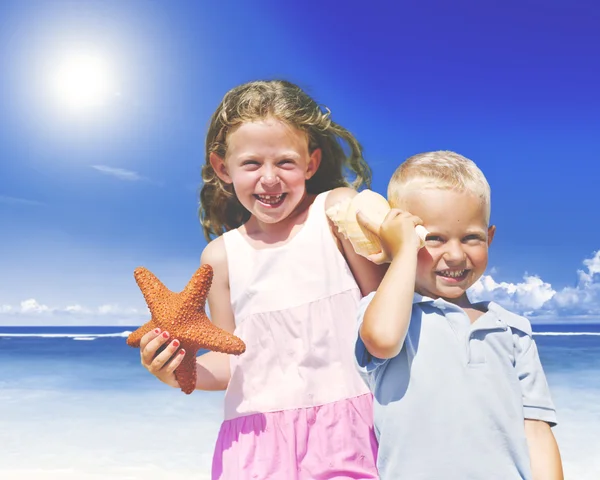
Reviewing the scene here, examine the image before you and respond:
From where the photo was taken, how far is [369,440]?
91.1 inches

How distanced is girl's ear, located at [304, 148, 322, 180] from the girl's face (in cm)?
11

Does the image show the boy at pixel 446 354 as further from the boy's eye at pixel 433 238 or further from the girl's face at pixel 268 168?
the girl's face at pixel 268 168

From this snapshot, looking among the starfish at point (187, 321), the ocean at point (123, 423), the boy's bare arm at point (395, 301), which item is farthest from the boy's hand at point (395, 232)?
the ocean at point (123, 423)

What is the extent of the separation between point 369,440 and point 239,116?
1.29m

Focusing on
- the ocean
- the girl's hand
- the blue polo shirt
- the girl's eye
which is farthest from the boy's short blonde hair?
the ocean

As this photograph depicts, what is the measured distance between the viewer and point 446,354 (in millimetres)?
2006

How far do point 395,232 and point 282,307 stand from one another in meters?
0.66

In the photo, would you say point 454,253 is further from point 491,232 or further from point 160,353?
point 160,353

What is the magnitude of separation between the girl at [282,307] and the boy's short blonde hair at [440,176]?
378mm

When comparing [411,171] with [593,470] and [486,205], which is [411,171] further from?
[593,470]

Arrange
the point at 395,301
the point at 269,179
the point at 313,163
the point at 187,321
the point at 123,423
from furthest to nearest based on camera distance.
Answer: the point at 123,423 → the point at 313,163 → the point at 269,179 → the point at 187,321 → the point at 395,301

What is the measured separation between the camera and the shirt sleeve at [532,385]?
6.69 ft

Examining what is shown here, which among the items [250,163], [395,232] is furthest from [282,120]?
[395,232]

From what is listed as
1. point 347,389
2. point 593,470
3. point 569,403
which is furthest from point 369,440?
point 569,403
